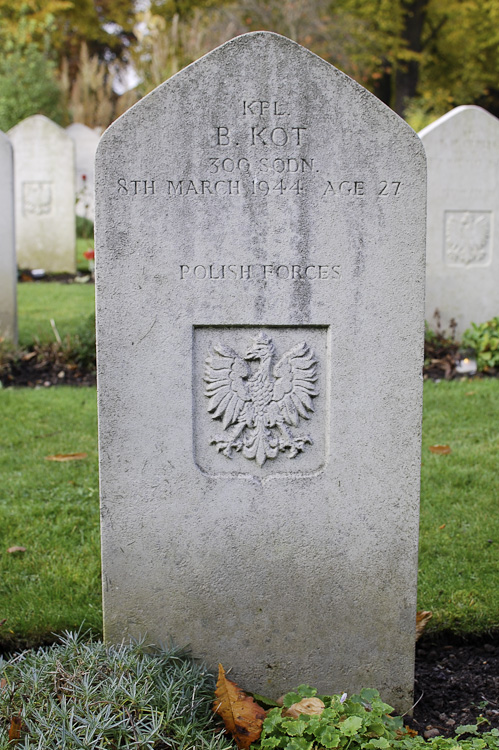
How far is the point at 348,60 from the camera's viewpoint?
61.6 ft

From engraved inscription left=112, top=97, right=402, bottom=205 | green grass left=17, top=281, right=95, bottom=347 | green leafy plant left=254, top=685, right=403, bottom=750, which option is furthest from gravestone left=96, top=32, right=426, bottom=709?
green grass left=17, top=281, right=95, bottom=347

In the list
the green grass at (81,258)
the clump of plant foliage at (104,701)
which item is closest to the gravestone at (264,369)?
the clump of plant foliage at (104,701)

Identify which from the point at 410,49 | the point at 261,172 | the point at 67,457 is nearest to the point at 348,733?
the point at 261,172

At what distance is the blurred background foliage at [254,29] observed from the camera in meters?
16.3

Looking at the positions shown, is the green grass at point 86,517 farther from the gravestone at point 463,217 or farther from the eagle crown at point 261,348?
the gravestone at point 463,217

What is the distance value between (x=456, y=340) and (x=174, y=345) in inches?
226

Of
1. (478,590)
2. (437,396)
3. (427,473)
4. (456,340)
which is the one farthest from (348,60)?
(478,590)

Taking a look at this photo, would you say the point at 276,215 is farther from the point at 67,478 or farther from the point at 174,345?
the point at 67,478

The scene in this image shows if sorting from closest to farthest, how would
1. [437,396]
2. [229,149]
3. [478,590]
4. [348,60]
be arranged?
[229,149], [478,590], [437,396], [348,60]

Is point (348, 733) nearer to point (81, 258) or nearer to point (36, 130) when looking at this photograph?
point (36, 130)

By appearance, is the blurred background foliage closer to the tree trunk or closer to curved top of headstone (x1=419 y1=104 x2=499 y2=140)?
the tree trunk

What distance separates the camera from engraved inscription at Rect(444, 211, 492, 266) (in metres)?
7.41

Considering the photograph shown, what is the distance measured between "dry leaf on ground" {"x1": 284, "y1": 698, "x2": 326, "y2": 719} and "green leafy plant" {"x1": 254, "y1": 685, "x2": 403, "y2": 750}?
0.03 meters

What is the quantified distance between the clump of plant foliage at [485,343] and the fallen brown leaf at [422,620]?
14.0 ft
